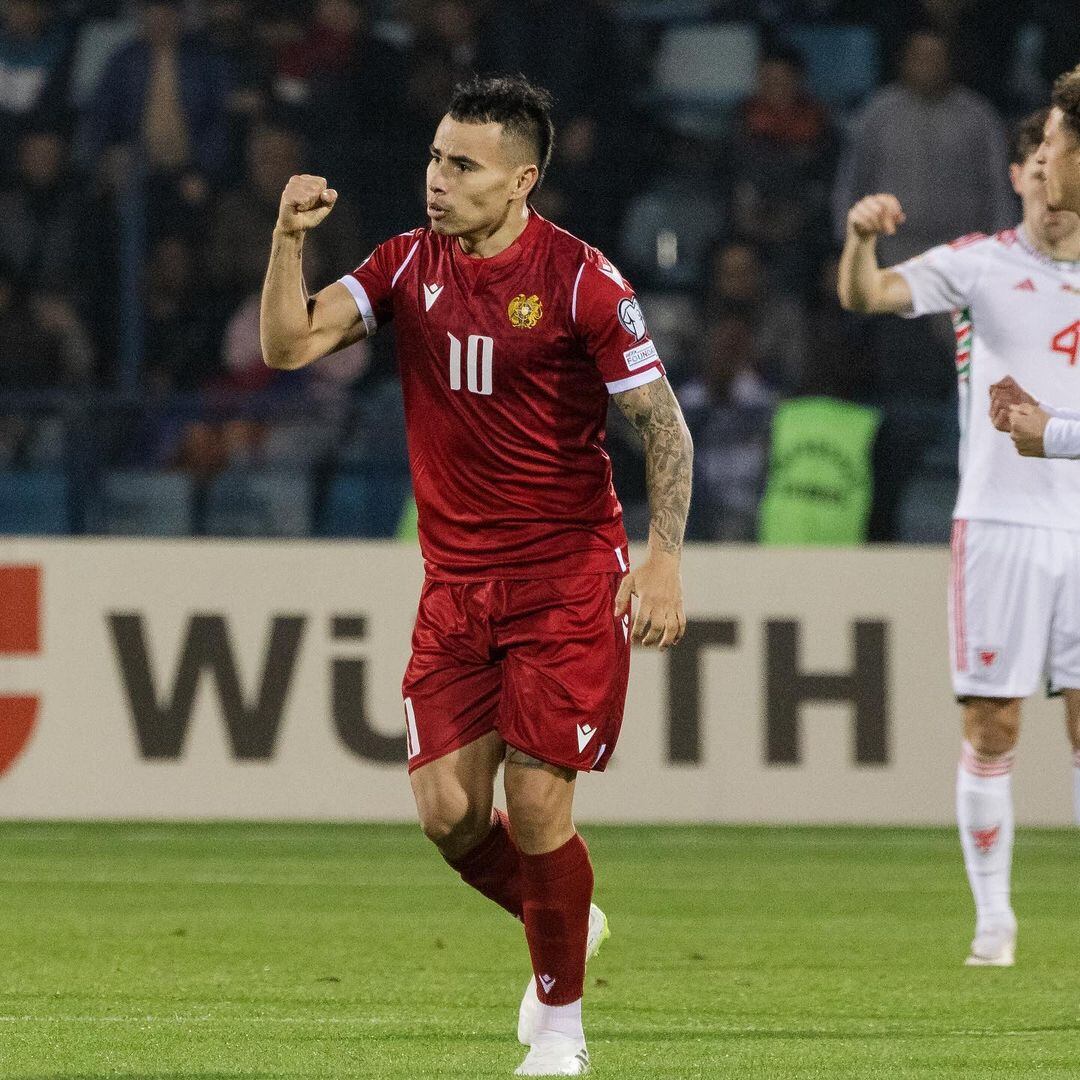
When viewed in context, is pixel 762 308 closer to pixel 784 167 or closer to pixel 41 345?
pixel 784 167

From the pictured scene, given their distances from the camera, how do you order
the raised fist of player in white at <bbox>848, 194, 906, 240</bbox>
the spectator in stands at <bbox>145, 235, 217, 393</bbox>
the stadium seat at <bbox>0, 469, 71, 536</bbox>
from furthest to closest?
the spectator in stands at <bbox>145, 235, 217, 393</bbox>, the stadium seat at <bbox>0, 469, 71, 536</bbox>, the raised fist of player in white at <bbox>848, 194, 906, 240</bbox>

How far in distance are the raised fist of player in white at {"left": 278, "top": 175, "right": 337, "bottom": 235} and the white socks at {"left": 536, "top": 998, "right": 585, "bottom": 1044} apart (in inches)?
65.7

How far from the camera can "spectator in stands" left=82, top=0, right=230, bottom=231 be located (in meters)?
12.2

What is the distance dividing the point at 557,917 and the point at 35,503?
250 inches

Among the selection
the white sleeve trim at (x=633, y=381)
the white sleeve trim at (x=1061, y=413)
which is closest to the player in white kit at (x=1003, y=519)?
the white sleeve trim at (x=1061, y=413)

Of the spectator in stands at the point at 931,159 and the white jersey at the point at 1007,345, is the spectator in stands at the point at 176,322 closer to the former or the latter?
the spectator in stands at the point at 931,159

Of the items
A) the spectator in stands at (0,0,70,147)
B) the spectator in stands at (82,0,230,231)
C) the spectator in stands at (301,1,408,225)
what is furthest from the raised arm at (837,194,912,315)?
the spectator in stands at (0,0,70,147)

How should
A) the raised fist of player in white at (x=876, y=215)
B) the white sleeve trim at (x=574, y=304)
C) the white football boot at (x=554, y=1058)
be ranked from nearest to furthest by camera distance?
the white football boot at (x=554, y=1058) < the white sleeve trim at (x=574, y=304) < the raised fist of player in white at (x=876, y=215)

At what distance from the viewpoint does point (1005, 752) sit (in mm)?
6738

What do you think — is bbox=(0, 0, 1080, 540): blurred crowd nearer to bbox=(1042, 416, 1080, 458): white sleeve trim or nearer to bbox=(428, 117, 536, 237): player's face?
bbox=(1042, 416, 1080, 458): white sleeve trim

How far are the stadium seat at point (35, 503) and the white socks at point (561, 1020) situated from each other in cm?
635

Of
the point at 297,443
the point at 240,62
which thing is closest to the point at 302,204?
the point at 297,443

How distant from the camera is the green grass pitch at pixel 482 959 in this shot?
4.96 meters

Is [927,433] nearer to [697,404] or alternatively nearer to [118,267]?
[697,404]
